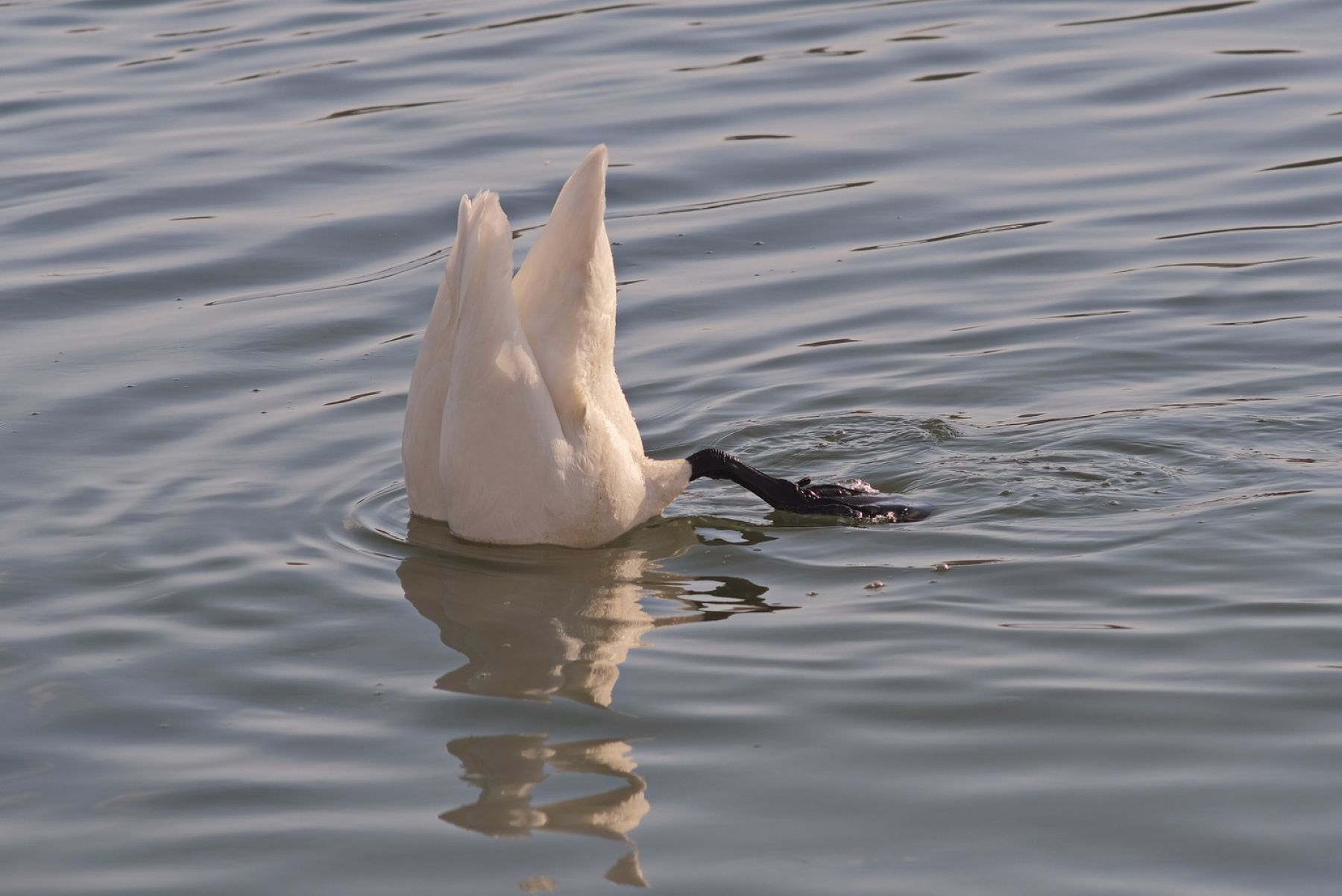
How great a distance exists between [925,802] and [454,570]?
2237mm

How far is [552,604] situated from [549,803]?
142cm

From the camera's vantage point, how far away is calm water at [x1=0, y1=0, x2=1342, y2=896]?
4270 mm

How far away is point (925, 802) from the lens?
425cm

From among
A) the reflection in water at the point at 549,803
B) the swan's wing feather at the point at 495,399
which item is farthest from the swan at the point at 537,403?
the reflection in water at the point at 549,803

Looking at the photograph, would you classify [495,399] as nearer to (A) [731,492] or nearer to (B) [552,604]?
(B) [552,604]

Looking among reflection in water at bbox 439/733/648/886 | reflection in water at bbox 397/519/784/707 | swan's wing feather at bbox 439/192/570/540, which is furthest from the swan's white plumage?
reflection in water at bbox 439/733/648/886

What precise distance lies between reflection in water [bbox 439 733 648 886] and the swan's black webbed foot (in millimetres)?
1844

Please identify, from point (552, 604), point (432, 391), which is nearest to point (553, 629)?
point (552, 604)

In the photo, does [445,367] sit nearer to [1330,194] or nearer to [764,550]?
[764,550]

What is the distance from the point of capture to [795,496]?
6305 millimetres

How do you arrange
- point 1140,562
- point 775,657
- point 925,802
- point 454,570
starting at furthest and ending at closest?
1. point 454,570
2. point 1140,562
3. point 775,657
4. point 925,802

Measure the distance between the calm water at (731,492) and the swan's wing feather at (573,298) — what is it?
60 centimetres

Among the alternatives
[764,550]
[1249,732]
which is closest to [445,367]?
[764,550]

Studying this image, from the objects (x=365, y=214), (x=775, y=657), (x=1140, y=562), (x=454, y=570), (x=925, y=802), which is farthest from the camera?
(x=365, y=214)
